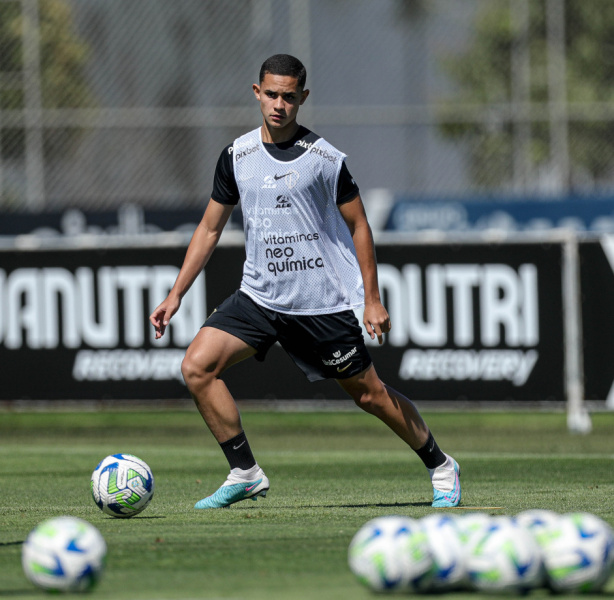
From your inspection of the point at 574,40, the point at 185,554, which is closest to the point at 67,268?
the point at 185,554

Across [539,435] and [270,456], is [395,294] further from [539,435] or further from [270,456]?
[270,456]

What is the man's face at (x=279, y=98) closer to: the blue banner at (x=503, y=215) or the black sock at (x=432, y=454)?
the black sock at (x=432, y=454)

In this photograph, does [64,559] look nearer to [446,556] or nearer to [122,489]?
[446,556]

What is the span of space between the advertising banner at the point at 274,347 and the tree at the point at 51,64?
21.7 feet

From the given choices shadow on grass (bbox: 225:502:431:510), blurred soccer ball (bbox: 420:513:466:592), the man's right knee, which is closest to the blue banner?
shadow on grass (bbox: 225:502:431:510)

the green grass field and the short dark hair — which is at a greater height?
the short dark hair

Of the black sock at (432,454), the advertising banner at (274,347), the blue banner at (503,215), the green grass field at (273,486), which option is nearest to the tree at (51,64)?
the blue banner at (503,215)

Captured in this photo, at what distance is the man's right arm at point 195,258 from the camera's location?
766 centimetres

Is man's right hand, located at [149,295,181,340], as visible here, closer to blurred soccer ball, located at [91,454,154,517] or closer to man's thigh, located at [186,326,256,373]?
man's thigh, located at [186,326,256,373]

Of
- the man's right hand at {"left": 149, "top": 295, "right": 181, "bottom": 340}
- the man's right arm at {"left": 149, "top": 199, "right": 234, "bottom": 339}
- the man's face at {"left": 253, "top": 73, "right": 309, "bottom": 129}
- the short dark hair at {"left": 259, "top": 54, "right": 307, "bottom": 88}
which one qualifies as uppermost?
the short dark hair at {"left": 259, "top": 54, "right": 307, "bottom": 88}

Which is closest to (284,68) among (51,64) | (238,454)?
(238,454)

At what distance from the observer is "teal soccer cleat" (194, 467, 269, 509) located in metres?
7.60

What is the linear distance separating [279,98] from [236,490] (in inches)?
84.0

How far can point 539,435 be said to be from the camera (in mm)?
13992
